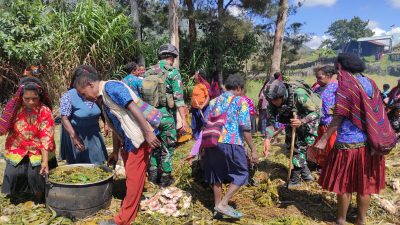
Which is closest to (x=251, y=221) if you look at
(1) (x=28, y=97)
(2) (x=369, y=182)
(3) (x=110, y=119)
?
(2) (x=369, y=182)

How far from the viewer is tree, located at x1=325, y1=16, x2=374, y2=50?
7006cm

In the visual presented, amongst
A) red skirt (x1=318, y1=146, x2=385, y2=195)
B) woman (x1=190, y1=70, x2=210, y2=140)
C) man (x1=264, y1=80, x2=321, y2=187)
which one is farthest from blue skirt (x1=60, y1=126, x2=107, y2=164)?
woman (x1=190, y1=70, x2=210, y2=140)

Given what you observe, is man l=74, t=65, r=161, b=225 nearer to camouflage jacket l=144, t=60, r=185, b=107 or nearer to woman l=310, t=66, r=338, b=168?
camouflage jacket l=144, t=60, r=185, b=107

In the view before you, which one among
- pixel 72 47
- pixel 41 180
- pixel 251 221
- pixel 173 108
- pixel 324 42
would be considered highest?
pixel 324 42

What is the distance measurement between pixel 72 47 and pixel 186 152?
456 centimetres

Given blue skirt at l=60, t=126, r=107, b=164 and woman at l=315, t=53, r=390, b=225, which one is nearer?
woman at l=315, t=53, r=390, b=225

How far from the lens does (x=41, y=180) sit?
426 cm

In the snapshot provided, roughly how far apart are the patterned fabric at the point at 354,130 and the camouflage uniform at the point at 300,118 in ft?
3.04

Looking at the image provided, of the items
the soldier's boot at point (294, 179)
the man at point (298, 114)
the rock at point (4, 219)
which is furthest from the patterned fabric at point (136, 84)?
the soldier's boot at point (294, 179)

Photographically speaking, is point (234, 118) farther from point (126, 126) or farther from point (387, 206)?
point (387, 206)

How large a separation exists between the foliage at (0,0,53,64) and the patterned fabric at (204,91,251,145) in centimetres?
672

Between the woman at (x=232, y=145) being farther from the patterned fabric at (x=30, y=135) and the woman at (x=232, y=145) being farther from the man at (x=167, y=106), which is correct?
the patterned fabric at (x=30, y=135)

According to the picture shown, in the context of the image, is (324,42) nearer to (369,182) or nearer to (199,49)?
(199,49)

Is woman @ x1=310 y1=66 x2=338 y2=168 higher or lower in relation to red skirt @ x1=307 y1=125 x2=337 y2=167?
higher
